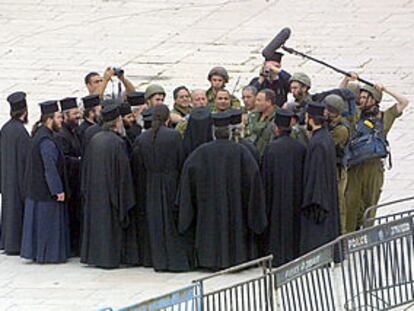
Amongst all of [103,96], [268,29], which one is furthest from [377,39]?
[103,96]

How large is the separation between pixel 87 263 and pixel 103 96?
237 cm

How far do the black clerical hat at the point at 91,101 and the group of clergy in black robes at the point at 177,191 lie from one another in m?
0.02

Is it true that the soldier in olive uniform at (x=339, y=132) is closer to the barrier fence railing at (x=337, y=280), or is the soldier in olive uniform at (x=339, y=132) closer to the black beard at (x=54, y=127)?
the barrier fence railing at (x=337, y=280)

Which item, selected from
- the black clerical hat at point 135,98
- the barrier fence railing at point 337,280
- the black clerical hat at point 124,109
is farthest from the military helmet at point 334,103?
the black clerical hat at point 135,98

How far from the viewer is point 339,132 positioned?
19.6 metres

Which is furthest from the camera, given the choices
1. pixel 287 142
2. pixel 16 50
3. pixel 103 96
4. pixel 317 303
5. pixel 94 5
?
pixel 94 5

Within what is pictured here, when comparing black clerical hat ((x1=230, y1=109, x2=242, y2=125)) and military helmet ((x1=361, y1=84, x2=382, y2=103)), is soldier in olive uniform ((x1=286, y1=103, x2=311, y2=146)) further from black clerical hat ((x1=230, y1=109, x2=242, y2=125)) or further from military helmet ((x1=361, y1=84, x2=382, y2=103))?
military helmet ((x1=361, y1=84, x2=382, y2=103))

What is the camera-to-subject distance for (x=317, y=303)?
55.4 feet

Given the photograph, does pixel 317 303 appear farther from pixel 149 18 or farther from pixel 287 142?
pixel 149 18

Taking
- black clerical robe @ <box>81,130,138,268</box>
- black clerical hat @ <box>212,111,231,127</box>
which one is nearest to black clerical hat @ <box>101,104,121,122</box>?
black clerical robe @ <box>81,130,138,268</box>

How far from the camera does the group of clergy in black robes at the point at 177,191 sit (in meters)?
19.3

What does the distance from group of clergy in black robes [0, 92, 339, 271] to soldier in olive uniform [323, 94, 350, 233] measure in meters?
0.27

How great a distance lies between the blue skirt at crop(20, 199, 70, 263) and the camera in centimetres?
1980

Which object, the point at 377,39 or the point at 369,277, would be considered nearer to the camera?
the point at 369,277
